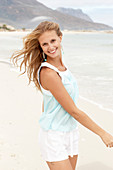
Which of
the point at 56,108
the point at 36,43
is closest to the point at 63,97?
the point at 56,108

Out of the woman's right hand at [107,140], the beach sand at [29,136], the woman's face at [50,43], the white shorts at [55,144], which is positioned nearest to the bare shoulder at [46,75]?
the woman's face at [50,43]

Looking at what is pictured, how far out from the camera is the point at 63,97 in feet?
6.27

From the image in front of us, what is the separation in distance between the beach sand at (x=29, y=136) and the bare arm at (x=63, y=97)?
1.46 metres

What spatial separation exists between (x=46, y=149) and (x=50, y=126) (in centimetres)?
17

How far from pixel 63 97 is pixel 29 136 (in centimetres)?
222

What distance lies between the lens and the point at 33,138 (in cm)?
394

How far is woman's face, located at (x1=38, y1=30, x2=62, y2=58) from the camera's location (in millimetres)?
2029

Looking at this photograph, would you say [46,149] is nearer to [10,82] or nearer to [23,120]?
[23,120]

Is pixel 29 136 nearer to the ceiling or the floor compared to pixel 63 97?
nearer to the floor

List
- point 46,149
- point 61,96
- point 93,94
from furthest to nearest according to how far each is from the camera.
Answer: point 93,94 < point 46,149 < point 61,96

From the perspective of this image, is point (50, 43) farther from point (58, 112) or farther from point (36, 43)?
point (58, 112)

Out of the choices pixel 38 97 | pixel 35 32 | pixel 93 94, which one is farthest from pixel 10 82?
pixel 35 32

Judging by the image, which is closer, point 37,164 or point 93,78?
point 37,164

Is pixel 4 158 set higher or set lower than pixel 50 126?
lower
